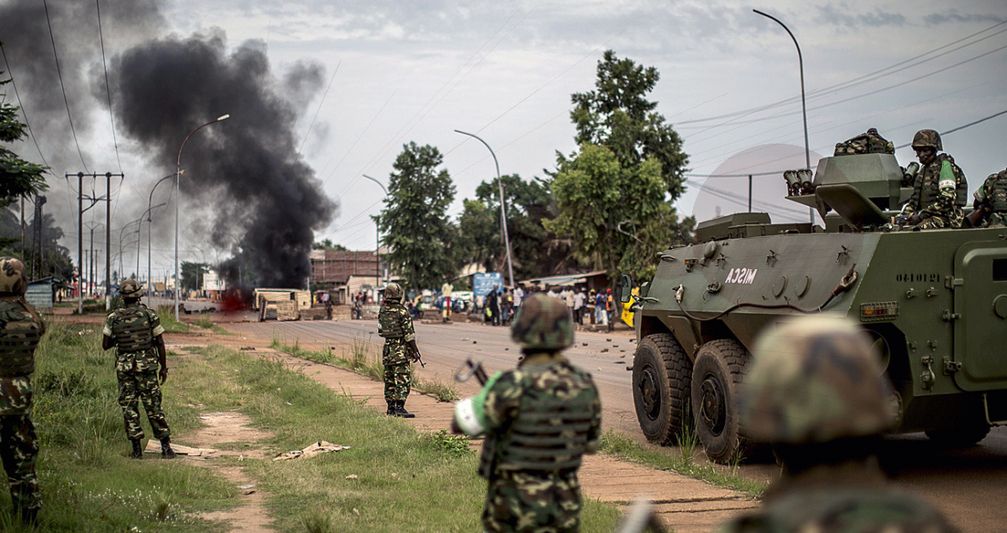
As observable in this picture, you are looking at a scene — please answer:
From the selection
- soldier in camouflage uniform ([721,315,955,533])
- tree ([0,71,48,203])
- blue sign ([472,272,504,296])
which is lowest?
soldier in camouflage uniform ([721,315,955,533])

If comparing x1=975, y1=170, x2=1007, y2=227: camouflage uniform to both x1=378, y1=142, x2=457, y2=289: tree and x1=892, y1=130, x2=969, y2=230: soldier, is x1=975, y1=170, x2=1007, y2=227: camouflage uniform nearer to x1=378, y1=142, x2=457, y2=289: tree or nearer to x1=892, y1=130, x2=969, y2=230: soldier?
x1=892, y1=130, x2=969, y2=230: soldier

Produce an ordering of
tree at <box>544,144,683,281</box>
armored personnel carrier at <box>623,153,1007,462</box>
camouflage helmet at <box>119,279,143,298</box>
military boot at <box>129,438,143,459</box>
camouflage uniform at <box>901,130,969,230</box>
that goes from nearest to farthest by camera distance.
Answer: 1. armored personnel carrier at <box>623,153,1007,462</box>
2. camouflage uniform at <box>901,130,969,230</box>
3. camouflage helmet at <box>119,279,143,298</box>
4. military boot at <box>129,438,143,459</box>
5. tree at <box>544,144,683,281</box>

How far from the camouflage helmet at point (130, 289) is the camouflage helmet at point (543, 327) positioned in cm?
660

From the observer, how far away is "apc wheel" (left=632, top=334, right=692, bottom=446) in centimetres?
1088

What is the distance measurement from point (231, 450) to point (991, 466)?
7.21 meters

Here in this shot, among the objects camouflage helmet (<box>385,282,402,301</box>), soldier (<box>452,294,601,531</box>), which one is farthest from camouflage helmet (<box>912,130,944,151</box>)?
camouflage helmet (<box>385,282,402,301</box>)

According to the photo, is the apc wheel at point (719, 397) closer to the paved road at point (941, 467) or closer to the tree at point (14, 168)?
the paved road at point (941, 467)

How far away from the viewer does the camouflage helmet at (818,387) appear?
232cm

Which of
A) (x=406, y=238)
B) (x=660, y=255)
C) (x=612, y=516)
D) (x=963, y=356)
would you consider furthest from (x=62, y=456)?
(x=406, y=238)

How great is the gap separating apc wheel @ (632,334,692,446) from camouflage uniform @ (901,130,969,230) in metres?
2.85

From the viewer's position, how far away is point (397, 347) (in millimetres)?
13805

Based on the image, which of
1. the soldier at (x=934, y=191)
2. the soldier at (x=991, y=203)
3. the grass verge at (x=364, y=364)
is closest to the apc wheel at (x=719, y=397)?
the soldier at (x=934, y=191)

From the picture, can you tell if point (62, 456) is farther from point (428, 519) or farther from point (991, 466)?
point (991, 466)

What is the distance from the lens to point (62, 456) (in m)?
9.85
